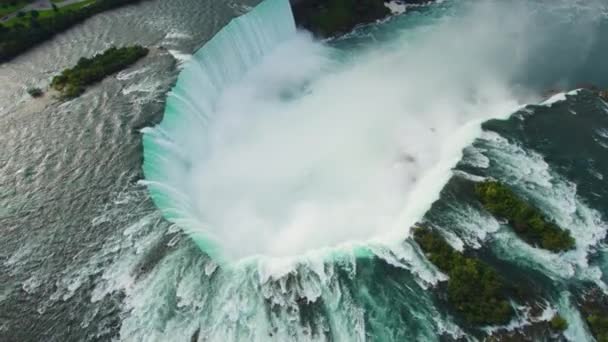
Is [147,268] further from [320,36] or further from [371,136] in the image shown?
[320,36]

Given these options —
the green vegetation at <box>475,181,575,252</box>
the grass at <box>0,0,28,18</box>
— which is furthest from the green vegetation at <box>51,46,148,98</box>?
the green vegetation at <box>475,181,575,252</box>

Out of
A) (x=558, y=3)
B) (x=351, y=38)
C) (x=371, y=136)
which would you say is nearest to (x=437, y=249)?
(x=371, y=136)

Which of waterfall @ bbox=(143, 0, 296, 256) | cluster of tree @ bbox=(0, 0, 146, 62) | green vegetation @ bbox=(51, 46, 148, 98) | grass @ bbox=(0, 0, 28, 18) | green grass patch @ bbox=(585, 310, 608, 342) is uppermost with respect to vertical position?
grass @ bbox=(0, 0, 28, 18)

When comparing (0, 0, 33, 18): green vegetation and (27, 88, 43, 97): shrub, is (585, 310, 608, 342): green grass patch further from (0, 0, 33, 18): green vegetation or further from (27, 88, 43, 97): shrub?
(0, 0, 33, 18): green vegetation

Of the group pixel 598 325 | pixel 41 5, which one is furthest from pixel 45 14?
pixel 598 325

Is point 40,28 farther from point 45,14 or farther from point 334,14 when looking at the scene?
point 334,14

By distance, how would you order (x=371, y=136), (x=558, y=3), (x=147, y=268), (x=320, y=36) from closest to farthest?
1. (x=147, y=268)
2. (x=371, y=136)
3. (x=320, y=36)
4. (x=558, y=3)
